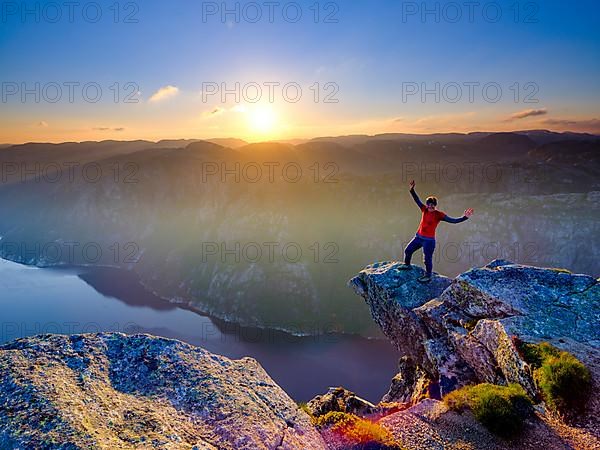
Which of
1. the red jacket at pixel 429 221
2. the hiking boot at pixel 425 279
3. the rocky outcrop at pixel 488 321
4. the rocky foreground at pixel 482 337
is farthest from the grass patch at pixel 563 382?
the hiking boot at pixel 425 279

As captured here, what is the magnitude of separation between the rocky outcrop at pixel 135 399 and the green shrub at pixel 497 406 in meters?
4.45

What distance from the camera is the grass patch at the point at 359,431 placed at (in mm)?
8664

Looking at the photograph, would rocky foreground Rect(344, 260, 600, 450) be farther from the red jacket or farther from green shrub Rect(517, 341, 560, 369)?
the red jacket

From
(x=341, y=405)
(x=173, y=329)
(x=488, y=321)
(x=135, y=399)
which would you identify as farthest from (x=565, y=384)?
(x=173, y=329)

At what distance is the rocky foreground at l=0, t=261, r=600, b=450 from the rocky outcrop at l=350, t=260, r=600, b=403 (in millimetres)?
48

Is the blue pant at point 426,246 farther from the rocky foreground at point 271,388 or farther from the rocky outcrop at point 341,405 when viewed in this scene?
the rocky outcrop at point 341,405

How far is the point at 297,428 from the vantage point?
8.43m

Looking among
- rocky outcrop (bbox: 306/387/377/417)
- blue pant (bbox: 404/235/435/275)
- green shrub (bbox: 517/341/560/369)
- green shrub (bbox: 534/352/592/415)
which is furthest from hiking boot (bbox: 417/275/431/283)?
green shrub (bbox: 534/352/592/415)

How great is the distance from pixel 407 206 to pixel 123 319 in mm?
107961

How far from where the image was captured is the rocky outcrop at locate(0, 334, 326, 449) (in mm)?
5906

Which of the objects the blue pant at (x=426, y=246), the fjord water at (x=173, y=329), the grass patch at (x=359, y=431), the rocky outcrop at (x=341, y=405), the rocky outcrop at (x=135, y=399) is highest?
the blue pant at (x=426, y=246)

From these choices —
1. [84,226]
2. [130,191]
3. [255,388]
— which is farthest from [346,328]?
[84,226]

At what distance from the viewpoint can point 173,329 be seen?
113500 millimetres

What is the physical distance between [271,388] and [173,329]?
115 m
